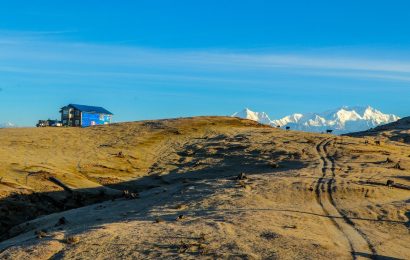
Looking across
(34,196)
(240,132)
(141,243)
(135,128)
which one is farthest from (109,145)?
(141,243)

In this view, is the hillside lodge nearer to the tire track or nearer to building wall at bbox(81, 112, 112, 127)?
building wall at bbox(81, 112, 112, 127)

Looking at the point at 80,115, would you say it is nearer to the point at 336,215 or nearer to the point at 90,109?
the point at 90,109

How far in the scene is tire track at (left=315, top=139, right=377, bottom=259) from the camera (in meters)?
13.6

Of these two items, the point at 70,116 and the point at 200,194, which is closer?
the point at 200,194

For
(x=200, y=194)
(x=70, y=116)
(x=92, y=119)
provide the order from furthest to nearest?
(x=92, y=119) → (x=70, y=116) → (x=200, y=194)

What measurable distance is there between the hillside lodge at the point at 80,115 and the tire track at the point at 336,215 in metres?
49.7

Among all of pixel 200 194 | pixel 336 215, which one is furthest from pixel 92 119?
pixel 336 215

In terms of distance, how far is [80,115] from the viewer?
236 feet

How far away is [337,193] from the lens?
793 inches

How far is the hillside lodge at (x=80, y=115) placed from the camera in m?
71.8

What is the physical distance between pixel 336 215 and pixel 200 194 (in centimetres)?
580

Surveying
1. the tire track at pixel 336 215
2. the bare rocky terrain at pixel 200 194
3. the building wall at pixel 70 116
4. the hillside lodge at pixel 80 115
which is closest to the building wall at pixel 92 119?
the hillside lodge at pixel 80 115

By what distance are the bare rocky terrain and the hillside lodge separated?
1151 inches

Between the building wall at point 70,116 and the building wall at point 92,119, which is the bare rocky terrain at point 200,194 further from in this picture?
the building wall at point 70,116
